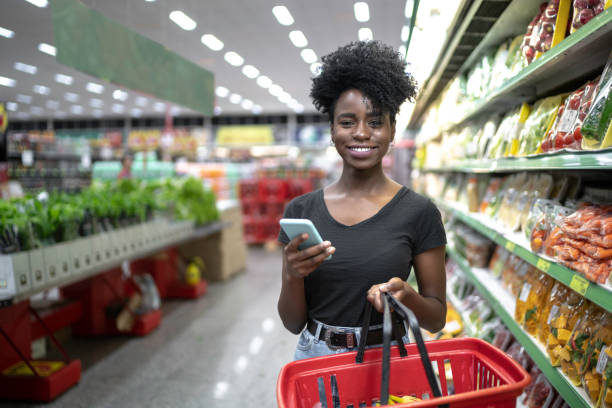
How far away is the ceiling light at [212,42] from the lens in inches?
134

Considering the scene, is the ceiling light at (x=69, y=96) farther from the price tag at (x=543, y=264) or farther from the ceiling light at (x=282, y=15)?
the price tag at (x=543, y=264)

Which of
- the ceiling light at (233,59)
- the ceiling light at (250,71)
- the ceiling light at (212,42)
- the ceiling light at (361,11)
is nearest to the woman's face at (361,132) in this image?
the ceiling light at (361,11)

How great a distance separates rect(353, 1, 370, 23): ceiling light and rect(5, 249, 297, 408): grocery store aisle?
8.07 ft

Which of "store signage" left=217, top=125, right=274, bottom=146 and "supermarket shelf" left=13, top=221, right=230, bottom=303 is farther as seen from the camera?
"store signage" left=217, top=125, right=274, bottom=146

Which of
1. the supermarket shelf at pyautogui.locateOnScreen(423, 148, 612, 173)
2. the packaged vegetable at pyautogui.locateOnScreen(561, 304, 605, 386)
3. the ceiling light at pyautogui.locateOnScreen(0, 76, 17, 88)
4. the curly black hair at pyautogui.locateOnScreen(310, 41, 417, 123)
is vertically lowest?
the packaged vegetable at pyautogui.locateOnScreen(561, 304, 605, 386)

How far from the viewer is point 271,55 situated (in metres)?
3.75

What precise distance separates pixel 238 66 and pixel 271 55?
68 cm

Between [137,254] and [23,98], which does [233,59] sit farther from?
[137,254]

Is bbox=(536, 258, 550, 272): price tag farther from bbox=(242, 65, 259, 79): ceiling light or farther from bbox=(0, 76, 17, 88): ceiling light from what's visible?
bbox=(242, 65, 259, 79): ceiling light

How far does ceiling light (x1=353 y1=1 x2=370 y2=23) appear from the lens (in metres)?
2.37

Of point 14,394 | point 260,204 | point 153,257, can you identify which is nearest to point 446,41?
point 14,394

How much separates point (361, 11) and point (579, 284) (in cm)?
181

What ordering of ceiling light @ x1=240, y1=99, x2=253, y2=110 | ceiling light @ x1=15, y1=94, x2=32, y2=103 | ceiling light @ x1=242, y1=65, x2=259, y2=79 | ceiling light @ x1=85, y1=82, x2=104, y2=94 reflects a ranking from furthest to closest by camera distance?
ceiling light @ x1=240, y1=99, x2=253, y2=110, ceiling light @ x1=85, y1=82, x2=104, y2=94, ceiling light @ x1=242, y1=65, x2=259, y2=79, ceiling light @ x1=15, y1=94, x2=32, y2=103

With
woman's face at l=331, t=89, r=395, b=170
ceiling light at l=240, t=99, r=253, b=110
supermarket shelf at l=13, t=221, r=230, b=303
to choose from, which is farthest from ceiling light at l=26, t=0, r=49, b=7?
ceiling light at l=240, t=99, r=253, b=110
